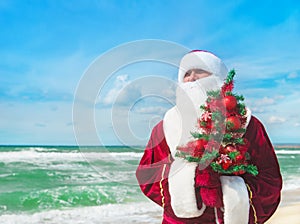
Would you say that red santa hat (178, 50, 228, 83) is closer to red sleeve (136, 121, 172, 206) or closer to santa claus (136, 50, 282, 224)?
santa claus (136, 50, 282, 224)

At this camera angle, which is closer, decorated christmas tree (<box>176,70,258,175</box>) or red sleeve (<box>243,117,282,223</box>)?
decorated christmas tree (<box>176,70,258,175</box>)

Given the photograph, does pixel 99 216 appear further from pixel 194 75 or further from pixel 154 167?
pixel 194 75

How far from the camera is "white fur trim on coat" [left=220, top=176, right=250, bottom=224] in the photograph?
159 centimetres

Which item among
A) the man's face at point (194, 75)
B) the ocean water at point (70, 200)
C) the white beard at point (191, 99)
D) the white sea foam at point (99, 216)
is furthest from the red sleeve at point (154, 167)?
the white sea foam at point (99, 216)

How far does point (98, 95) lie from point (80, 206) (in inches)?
270

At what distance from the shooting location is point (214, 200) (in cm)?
158

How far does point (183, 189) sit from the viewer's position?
5.26ft

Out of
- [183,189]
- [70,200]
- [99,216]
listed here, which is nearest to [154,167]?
[183,189]

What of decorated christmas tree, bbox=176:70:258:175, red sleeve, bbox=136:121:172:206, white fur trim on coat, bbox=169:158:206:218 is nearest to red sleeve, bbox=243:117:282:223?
decorated christmas tree, bbox=176:70:258:175

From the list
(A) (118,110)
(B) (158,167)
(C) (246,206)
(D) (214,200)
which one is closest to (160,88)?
(A) (118,110)

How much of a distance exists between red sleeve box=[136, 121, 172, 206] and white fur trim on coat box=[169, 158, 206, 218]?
0.09 m

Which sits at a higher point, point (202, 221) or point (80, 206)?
point (202, 221)

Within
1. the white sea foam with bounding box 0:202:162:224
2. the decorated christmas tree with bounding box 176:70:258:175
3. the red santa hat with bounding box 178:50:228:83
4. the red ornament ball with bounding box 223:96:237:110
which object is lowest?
the white sea foam with bounding box 0:202:162:224

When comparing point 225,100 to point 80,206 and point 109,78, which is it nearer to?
point 109,78
